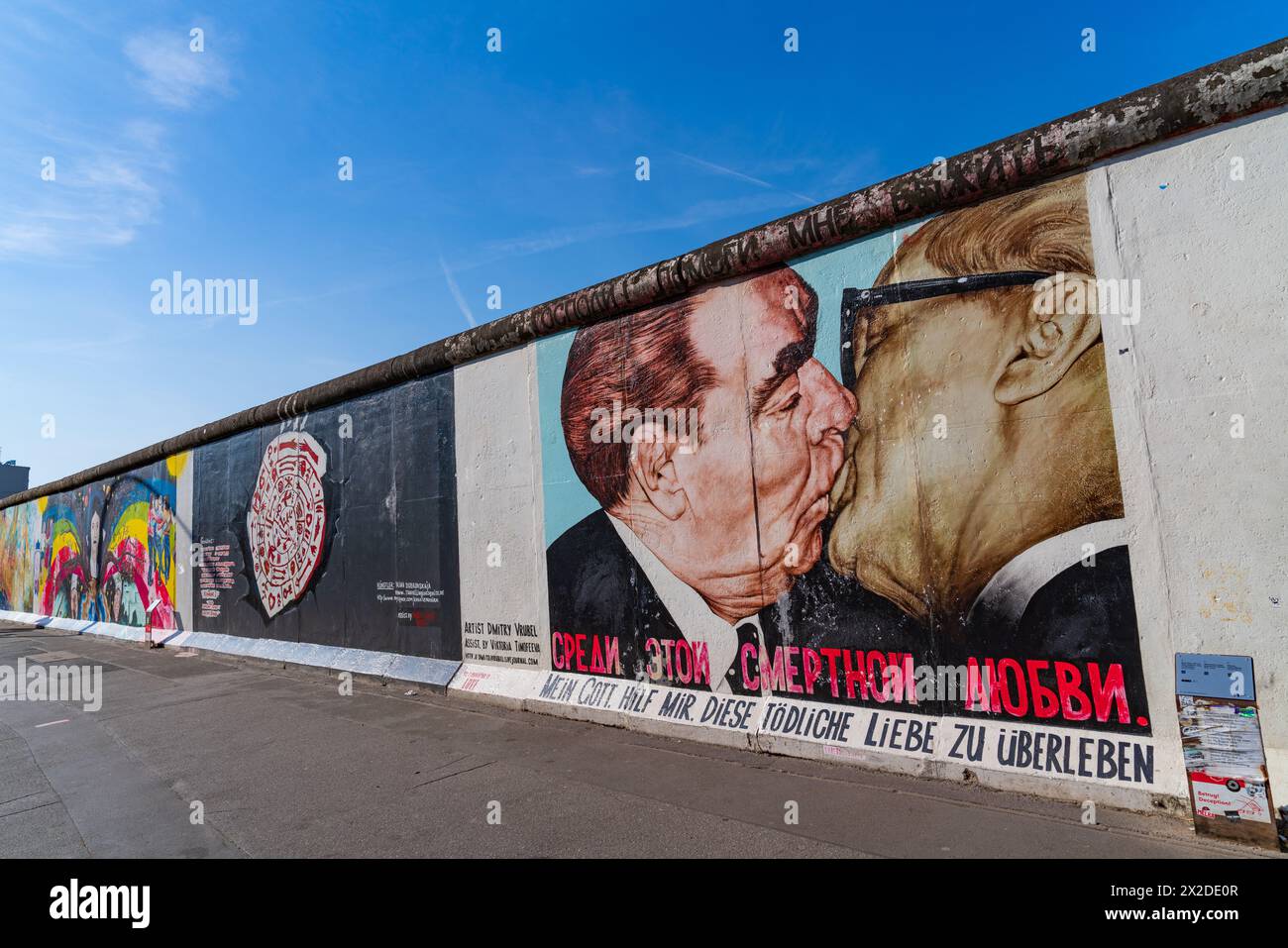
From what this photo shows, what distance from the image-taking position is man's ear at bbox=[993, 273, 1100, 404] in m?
4.66

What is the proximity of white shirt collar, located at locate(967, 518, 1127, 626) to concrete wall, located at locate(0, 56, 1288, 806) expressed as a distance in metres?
0.02

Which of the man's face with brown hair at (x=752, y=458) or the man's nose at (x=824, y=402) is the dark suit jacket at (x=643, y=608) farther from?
the man's nose at (x=824, y=402)

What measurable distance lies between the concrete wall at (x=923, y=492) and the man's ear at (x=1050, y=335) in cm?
2

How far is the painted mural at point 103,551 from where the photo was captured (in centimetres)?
1711

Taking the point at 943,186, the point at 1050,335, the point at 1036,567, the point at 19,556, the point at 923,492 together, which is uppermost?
the point at 943,186

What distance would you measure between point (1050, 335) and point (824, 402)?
166cm

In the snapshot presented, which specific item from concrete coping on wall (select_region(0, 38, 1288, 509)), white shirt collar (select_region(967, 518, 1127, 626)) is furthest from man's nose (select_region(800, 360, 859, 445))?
white shirt collar (select_region(967, 518, 1127, 626))

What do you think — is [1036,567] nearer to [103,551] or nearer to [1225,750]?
[1225,750]

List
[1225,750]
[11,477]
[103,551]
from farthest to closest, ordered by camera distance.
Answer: [11,477]
[103,551]
[1225,750]

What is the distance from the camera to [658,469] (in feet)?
23.2

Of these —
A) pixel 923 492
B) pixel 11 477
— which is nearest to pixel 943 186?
pixel 923 492

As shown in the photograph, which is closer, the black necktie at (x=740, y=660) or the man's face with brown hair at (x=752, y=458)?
the man's face with brown hair at (x=752, y=458)

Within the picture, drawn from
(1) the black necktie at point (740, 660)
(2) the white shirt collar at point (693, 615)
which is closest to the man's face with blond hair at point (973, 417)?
(1) the black necktie at point (740, 660)

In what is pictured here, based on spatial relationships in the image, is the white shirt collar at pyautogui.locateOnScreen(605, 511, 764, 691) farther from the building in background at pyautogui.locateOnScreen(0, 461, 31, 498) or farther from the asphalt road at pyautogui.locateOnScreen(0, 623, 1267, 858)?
the building in background at pyautogui.locateOnScreen(0, 461, 31, 498)
